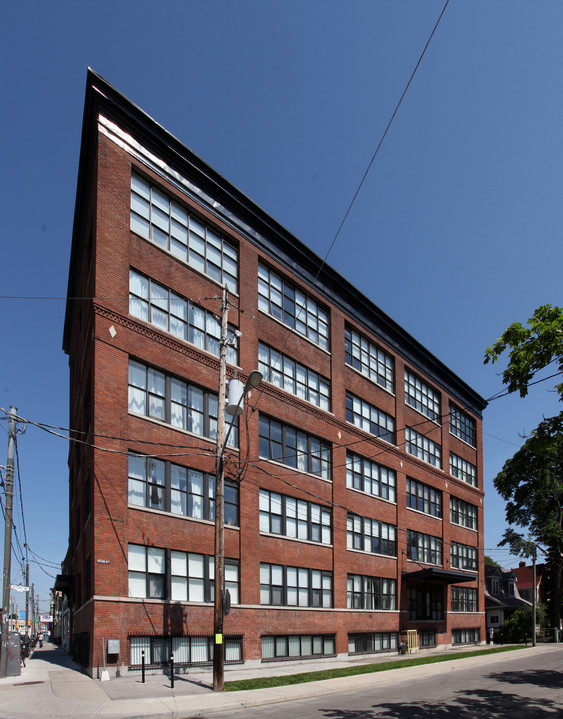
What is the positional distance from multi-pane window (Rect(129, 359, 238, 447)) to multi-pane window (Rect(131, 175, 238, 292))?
16.9 feet

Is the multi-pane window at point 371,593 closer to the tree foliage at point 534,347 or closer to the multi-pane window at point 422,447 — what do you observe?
the multi-pane window at point 422,447

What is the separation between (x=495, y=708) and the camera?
14734mm

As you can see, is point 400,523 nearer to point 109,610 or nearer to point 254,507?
point 254,507

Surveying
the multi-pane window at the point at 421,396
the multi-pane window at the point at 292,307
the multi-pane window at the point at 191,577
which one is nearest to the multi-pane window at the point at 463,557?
the multi-pane window at the point at 421,396

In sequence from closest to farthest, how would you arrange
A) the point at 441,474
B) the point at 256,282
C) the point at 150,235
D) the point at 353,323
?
the point at 150,235 < the point at 256,282 < the point at 353,323 < the point at 441,474

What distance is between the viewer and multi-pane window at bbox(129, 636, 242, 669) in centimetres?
2131

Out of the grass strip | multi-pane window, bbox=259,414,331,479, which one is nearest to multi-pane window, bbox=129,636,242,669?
the grass strip

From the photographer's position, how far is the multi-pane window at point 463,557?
47.1m

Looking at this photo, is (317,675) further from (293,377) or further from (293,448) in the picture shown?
(293,377)

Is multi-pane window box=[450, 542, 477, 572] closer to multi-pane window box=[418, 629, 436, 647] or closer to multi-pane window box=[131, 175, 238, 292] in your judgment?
multi-pane window box=[418, 629, 436, 647]

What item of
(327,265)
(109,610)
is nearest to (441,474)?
(327,265)

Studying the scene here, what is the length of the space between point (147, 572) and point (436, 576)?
23102 mm

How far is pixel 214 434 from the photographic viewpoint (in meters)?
26.5

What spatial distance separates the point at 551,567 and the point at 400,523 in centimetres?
3192
